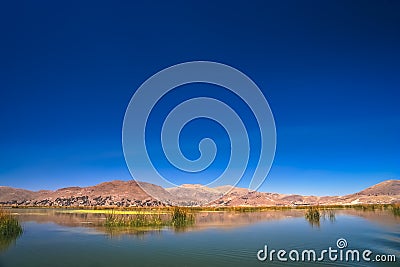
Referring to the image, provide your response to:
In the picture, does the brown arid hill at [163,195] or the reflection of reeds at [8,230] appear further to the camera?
the brown arid hill at [163,195]

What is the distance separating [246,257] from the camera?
11.4 metres

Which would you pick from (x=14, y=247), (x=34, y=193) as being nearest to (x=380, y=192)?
(x=34, y=193)

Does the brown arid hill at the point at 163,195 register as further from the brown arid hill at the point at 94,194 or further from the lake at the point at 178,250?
the lake at the point at 178,250

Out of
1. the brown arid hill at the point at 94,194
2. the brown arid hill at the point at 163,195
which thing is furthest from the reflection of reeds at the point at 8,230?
the brown arid hill at the point at 163,195

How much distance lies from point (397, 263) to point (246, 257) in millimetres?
4576

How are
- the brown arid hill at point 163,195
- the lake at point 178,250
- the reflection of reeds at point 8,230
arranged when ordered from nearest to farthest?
the lake at point 178,250
the reflection of reeds at point 8,230
the brown arid hill at point 163,195

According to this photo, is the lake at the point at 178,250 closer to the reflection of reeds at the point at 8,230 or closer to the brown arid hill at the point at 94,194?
the reflection of reeds at the point at 8,230

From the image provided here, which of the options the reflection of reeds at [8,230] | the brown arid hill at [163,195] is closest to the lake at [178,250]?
the reflection of reeds at [8,230]

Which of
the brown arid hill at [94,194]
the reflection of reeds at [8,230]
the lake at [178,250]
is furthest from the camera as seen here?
the brown arid hill at [94,194]

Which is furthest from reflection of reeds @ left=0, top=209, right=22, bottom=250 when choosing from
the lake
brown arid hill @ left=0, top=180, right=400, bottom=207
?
brown arid hill @ left=0, top=180, right=400, bottom=207

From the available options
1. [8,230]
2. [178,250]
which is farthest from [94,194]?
[178,250]

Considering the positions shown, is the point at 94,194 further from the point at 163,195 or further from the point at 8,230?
the point at 8,230

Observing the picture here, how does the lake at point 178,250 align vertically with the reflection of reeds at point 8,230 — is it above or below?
below

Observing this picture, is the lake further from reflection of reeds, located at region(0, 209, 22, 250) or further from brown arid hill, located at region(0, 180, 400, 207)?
brown arid hill, located at region(0, 180, 400, 207)
